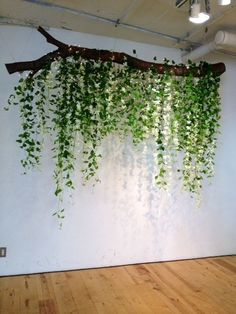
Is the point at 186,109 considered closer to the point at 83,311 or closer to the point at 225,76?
the point at 225,76

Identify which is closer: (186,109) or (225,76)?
(186,109)

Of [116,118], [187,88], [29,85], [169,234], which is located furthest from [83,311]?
[187,88]

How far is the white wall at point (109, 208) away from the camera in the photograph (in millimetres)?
2822

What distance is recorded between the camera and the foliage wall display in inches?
101

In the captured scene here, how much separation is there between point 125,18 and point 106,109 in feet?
2.98

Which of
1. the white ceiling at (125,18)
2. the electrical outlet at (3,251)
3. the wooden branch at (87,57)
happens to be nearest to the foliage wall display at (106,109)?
the wooden branch at (87,57)

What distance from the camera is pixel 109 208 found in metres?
3.13

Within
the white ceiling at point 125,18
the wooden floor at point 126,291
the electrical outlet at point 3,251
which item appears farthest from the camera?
the electrical outlet at point 3,251

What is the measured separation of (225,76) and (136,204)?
193cm

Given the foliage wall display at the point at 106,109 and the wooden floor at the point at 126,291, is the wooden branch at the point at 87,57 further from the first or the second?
the wooden floor at the point at 126,291

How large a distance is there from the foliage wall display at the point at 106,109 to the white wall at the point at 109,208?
161 mm

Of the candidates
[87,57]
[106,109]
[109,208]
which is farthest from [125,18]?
[109,208]

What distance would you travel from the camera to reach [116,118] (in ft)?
9.16

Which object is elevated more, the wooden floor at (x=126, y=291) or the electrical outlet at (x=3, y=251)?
the electrical outlet at (x=3, y=251)
